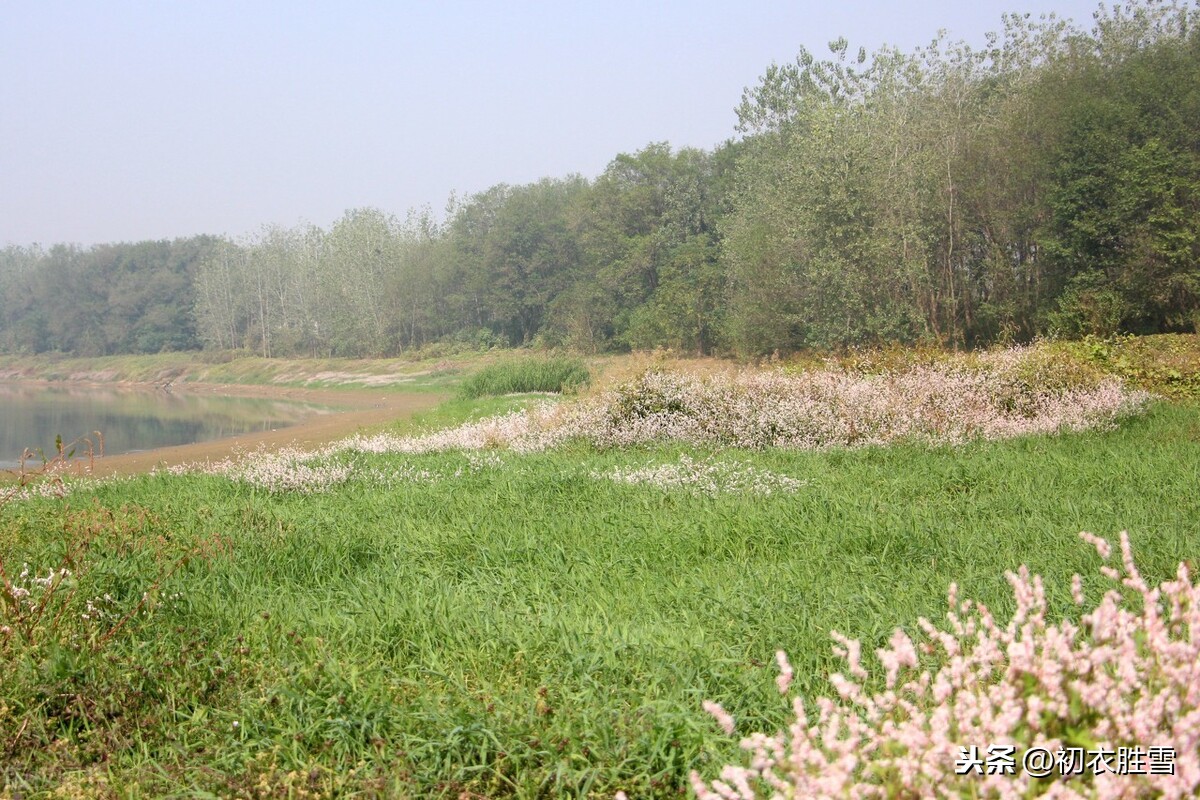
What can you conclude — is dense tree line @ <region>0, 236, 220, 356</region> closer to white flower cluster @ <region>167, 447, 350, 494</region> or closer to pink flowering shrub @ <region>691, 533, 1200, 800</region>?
white flower cluster @ <region>167, 447, 350, 494</region>

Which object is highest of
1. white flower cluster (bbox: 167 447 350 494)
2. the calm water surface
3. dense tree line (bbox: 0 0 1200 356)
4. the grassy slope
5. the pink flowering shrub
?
dense tree line (bbox: 0 0 1200 356)

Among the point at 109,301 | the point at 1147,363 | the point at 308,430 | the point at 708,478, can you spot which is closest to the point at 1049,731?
the point at 708,478

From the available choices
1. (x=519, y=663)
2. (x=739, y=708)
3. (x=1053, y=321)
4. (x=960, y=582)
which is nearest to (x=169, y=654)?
(x=519, y=663)

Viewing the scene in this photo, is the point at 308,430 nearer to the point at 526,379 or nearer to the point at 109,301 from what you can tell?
the point at 526,379

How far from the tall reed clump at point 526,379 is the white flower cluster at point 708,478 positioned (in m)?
16.4

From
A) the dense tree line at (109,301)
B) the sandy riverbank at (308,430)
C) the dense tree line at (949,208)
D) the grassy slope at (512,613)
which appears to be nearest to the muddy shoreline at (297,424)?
the sandy riverbank at (308,430)

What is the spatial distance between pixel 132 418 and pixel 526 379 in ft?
64.4

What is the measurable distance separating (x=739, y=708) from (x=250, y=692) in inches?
72.6

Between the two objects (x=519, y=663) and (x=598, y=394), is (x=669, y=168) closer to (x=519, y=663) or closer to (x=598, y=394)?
(x=598, y=394)

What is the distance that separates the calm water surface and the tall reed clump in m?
8.21

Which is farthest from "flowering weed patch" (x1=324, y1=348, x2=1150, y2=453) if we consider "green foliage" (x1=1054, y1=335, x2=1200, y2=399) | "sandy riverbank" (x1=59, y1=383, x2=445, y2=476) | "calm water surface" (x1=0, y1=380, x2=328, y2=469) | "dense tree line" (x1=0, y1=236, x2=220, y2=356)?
"dense tree line" (x1=0, y1=236, x2=220, y2=356)

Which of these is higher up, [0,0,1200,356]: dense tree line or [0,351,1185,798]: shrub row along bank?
[0,0,1200,356]: dense tree line

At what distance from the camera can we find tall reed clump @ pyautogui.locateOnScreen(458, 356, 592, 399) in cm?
2497

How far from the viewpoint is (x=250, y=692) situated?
342cm
